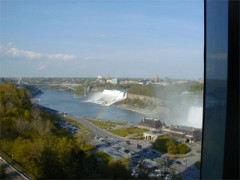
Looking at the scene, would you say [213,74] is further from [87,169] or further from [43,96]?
[43,96]

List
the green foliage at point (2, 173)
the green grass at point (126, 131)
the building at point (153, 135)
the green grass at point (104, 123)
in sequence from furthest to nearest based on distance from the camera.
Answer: the green grass at point (104, 123) < the green grass at point (126, 131) < the building at point (153, 135) < the green foliage at point (2, 173)

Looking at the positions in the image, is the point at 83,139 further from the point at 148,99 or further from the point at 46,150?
the point at 148,99

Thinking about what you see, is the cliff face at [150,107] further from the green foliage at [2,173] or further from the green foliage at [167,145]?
the green foliage at [2,173]

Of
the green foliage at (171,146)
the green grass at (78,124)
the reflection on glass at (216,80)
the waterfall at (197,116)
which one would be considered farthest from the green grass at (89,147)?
the reflection on glass at (216,80)

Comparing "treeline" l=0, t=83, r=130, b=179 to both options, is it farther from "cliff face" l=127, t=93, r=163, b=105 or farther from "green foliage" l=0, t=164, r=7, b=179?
"cliff face" l=127, t=93, r=163, b=105

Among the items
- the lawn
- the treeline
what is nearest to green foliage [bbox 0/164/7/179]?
the treeline

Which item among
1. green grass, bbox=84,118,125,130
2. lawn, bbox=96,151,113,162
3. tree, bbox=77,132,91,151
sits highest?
green grass, bbox=84,118,125,130

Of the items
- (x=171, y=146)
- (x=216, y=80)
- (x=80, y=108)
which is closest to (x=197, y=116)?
(x=216, y=80)
